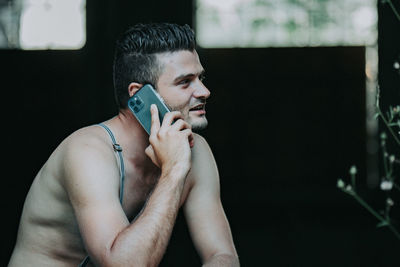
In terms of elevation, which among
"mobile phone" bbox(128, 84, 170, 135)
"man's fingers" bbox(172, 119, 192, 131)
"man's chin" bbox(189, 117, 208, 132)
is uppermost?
"mobile phone" bbox(128, 84, 170, 135)

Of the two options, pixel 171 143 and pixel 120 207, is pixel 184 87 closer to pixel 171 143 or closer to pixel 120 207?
pixel 171 143

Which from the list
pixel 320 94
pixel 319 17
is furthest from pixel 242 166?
pixel 319 17

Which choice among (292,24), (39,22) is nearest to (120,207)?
(39,22)

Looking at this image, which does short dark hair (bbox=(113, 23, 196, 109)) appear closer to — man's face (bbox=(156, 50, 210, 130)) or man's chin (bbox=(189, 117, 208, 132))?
man's face (bbox=(156, 50, 210, 130))

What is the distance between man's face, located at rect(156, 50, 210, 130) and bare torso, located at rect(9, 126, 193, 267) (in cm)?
22

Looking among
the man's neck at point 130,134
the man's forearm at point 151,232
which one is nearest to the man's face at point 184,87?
the man's neck at point 130,134

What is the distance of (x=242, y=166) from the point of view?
659 centimetres

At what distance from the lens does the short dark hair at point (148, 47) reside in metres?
2.02

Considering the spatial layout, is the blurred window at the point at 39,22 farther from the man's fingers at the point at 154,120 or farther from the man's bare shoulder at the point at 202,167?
the man's fingers at the point at 154,120

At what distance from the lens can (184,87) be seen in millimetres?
1999

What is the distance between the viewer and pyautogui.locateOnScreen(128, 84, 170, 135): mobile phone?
1938mm

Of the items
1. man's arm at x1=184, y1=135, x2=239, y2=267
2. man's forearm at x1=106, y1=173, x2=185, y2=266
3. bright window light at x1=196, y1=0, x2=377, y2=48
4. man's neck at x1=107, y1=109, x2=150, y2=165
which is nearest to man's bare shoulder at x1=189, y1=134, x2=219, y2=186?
man's arm at x1=184, y1=135, x2=239, y2=267

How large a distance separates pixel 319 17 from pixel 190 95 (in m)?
4.62

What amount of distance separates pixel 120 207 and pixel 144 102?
0.36 metres
